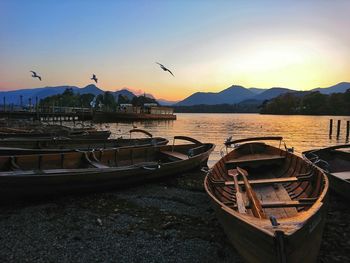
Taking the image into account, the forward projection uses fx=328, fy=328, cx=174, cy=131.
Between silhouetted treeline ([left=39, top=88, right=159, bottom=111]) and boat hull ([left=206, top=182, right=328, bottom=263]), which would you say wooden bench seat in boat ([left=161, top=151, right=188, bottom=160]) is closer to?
boat hull ([left=206, top=182, right=328, bottom=263])

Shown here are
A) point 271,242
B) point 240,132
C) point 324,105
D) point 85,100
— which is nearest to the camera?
point 271,242

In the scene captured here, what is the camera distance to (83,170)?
10.1 metres

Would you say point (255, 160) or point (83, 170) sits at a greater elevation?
point (255, 160)

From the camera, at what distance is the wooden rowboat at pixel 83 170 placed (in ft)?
29.5

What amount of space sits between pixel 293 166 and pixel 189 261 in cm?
604

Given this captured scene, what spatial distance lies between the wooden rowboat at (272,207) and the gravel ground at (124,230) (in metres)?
1.02

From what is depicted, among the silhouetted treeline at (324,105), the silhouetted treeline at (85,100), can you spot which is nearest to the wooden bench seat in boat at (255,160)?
the silhouetted treeline at (85,100)

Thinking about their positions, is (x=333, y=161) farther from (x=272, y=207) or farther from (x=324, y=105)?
(x=324, y=105)

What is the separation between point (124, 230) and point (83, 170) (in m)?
2.97

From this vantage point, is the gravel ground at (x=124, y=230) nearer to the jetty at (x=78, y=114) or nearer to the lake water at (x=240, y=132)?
the lake water at (x=240, y=132)

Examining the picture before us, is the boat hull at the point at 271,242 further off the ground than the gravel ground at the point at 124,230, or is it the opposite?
the boat hull at the point at 271,242

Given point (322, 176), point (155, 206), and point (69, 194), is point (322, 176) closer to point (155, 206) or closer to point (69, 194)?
point (155, 206)

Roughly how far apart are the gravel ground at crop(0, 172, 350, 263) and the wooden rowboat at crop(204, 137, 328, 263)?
1.02 metres

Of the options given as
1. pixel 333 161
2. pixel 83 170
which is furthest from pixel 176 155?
pixel 333 161
